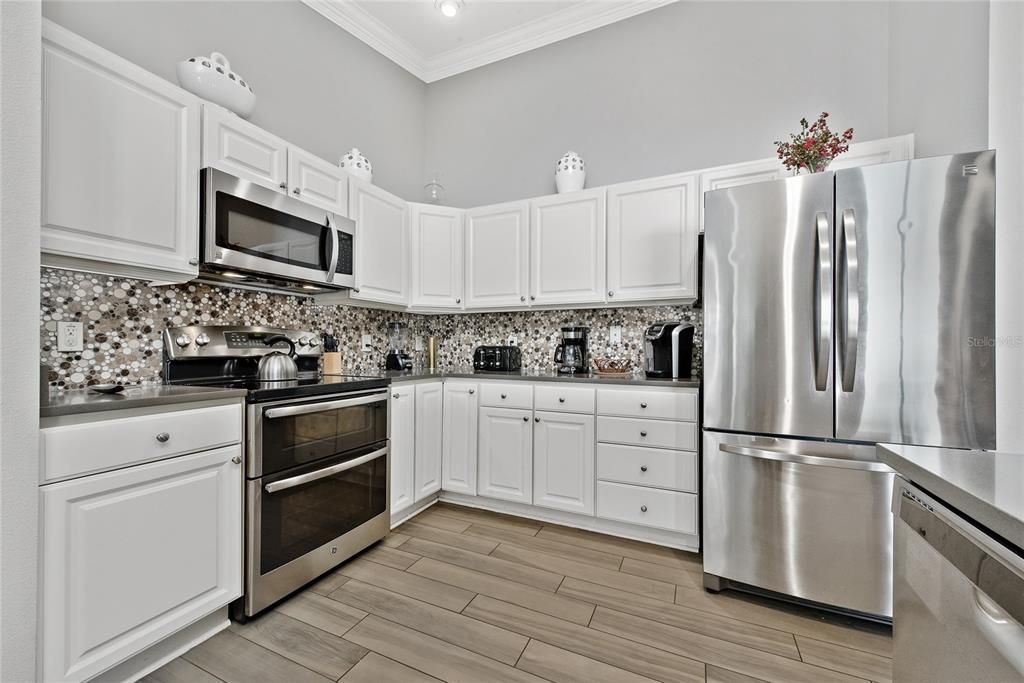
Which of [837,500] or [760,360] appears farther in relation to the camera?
[760,360]

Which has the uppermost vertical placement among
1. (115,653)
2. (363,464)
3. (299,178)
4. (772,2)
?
(772,2)

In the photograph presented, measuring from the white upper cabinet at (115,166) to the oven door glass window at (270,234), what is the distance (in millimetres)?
117

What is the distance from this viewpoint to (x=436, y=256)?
3244 millimetres

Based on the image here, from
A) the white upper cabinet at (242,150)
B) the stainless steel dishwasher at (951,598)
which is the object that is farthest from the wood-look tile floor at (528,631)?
the white upper cabinet at (242,150)

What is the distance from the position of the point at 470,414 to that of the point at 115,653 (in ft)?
6.28

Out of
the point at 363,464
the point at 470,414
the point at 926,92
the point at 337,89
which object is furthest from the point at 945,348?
the point at 337,89

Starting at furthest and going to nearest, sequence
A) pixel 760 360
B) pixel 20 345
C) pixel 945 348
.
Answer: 1. pixel 760 360
2. pixel 945 348
3. pixel 20 345

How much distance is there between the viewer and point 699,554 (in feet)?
7.79

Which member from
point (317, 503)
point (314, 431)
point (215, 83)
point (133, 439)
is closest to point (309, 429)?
point (314, 431)

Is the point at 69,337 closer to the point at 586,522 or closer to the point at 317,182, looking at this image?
the point at 317,182

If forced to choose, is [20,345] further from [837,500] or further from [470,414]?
[837,500]

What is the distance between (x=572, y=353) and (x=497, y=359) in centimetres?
56

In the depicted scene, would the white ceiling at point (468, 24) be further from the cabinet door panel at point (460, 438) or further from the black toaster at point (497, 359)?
the cabinet door panel at point (460, 438)

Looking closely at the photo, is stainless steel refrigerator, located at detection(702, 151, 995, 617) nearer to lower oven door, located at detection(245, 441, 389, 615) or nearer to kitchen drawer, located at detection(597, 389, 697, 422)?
kitchen drawer, located at detection(597, 389, 697, 422)
